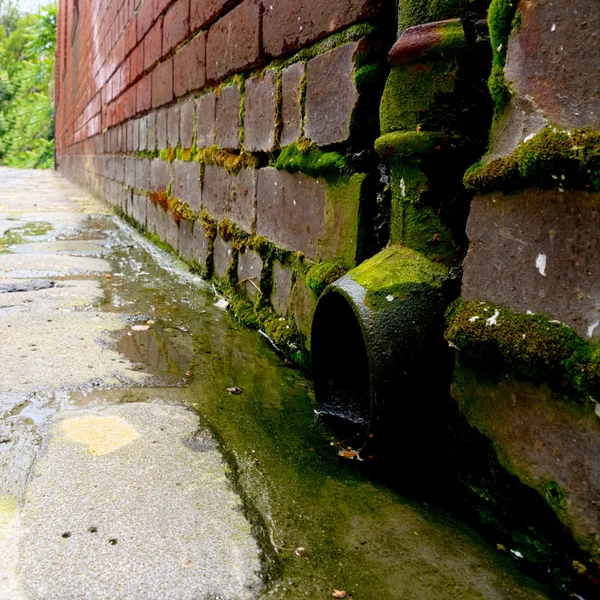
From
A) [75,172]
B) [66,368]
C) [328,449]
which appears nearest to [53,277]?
[66,368]

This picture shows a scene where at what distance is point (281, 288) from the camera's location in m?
2.29

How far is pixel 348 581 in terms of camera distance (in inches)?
38.8

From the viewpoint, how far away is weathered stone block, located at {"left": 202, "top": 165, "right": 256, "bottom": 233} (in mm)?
2643

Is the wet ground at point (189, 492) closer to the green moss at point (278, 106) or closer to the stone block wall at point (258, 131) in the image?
the stone block wall at point (258, 131)

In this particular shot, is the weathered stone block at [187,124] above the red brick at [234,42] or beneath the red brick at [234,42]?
beneath

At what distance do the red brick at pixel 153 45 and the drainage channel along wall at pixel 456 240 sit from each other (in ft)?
6.72

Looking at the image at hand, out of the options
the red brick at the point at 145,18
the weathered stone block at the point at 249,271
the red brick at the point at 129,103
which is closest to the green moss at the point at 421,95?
the weathered stone block at the point at 249,271

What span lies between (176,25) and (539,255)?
332cm

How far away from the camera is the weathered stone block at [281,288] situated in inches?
87.7

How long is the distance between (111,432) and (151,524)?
415 millimetres

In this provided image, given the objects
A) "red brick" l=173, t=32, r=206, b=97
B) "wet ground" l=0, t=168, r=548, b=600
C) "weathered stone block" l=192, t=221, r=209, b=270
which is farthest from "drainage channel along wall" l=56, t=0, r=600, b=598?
"weathered stone block" l=192, t=221, r=209, b=270

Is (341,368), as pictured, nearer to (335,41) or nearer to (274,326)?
(274,326)

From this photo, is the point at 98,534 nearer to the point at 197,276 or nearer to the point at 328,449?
the point at 328,449

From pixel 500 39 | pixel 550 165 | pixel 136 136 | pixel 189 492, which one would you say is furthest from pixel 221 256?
pixel 136 136
